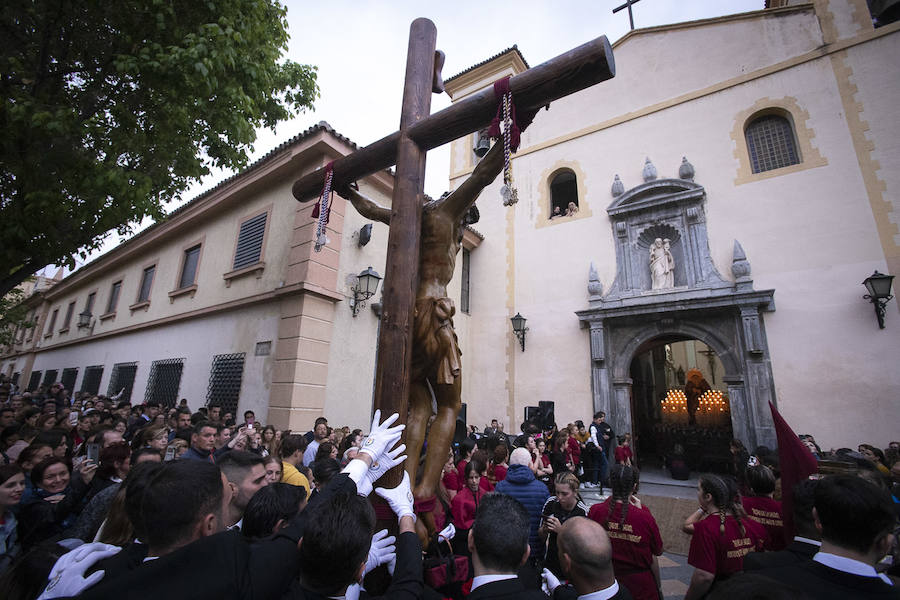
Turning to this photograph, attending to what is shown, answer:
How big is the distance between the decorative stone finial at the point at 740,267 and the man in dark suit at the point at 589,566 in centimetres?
920

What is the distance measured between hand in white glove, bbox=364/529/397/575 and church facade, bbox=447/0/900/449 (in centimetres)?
924

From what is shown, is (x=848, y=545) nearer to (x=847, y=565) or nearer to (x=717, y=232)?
(x=847, y=565)

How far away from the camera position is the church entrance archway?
37.8 ft

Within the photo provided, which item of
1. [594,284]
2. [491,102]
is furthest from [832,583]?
[594,284]

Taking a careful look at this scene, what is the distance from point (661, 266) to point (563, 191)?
168 inches

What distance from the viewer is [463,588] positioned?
220cm

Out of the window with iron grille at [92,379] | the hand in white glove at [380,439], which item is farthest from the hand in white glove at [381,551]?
the window with iron grille at [92,379]

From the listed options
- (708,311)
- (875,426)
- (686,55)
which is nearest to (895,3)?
(686,55)

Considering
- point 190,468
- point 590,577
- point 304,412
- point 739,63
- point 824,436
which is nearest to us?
point 190,468

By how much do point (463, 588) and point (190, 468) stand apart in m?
1.62

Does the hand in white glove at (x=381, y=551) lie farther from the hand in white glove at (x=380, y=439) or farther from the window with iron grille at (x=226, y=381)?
the window with iron grille at (x=226, y=381)

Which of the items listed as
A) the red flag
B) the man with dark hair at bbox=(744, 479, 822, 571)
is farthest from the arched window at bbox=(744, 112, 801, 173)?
the man with dark hair at bbox=(744, 479, 822, 571)

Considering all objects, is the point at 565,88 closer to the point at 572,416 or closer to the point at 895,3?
the point at 572,416

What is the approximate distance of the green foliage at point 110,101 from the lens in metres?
4.16
